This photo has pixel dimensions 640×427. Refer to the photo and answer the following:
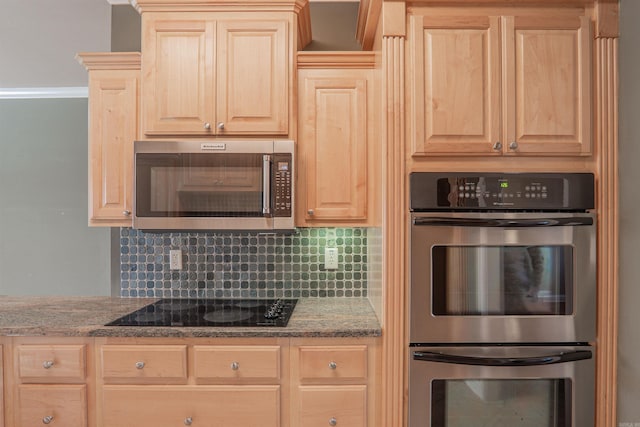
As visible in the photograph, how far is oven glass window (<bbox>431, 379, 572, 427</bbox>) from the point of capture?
5.23 ft

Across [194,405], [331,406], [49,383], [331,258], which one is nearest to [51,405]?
[49,383]

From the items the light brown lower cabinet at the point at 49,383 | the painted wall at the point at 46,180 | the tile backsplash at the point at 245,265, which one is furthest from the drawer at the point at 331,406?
the painted wall at the point at 46,180


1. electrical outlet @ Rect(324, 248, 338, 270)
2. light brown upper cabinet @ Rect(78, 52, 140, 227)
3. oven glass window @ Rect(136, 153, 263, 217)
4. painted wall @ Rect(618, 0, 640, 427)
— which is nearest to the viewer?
painted wall @ Rect(618, 0, 640, 427)

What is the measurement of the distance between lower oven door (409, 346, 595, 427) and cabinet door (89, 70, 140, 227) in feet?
5.25

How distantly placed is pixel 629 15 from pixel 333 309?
179 centimetres

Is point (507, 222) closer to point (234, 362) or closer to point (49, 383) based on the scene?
point (234, 362)

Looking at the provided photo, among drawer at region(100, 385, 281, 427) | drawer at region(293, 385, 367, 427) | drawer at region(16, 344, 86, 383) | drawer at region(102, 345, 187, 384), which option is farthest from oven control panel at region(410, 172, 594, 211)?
drawer at region(16, 344, 86, 383)

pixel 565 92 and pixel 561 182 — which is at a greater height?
pixel 565 92

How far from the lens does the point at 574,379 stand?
158 centimetres

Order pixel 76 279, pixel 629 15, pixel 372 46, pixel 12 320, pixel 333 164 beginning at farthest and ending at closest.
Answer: pixel 76 279, pixel 372 46, pixel 333 164, pixel 12 320, pixel 629 15

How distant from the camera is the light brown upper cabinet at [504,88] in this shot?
5.25ft

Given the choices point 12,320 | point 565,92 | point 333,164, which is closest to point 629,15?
point 565,92

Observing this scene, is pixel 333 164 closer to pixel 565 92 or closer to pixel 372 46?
pixel 372 46

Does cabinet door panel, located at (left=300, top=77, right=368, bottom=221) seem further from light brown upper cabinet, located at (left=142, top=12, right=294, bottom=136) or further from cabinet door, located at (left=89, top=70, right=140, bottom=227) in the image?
cabinet door, located at (left=89, top=70, right=140, bottom=227)
